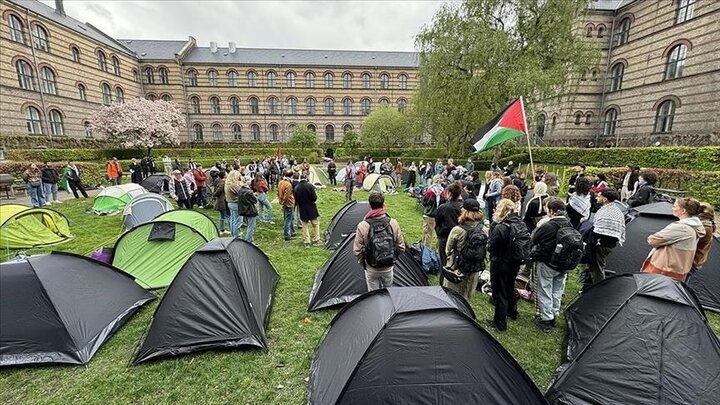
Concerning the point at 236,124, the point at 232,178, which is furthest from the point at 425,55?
the point at 236,124

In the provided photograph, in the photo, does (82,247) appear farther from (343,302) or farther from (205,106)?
(205,106)

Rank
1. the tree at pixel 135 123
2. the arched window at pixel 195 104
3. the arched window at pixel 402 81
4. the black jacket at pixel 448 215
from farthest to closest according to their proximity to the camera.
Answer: the arched window at pixel 402 81, the arched window at pixel 195 104, the tree at pixel 135 123, the black jacket at pixel 448 215

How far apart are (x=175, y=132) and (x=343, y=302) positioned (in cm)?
3831

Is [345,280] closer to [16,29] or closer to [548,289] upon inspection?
[548,289]

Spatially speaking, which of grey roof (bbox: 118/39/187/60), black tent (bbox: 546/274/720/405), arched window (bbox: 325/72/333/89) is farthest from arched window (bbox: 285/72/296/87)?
black tent (bbox: 546/274/720/405)

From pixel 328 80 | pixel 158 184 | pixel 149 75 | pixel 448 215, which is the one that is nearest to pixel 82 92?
pixel 149 75

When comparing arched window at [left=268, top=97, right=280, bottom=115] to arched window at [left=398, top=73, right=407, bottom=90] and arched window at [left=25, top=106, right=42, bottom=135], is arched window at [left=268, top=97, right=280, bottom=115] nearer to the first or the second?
arched window at [left=398, top=73, right=407, bottom=90]

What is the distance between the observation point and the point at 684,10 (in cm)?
2077

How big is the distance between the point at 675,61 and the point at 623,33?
5554 millimetres

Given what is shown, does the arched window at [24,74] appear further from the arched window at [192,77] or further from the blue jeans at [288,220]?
the blue jeans at [288,220]

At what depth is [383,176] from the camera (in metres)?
17.2

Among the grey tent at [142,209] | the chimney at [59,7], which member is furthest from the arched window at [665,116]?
the chimney at [59,7]

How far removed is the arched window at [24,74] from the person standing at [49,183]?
19.4 meters

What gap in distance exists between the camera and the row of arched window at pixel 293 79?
143ft
